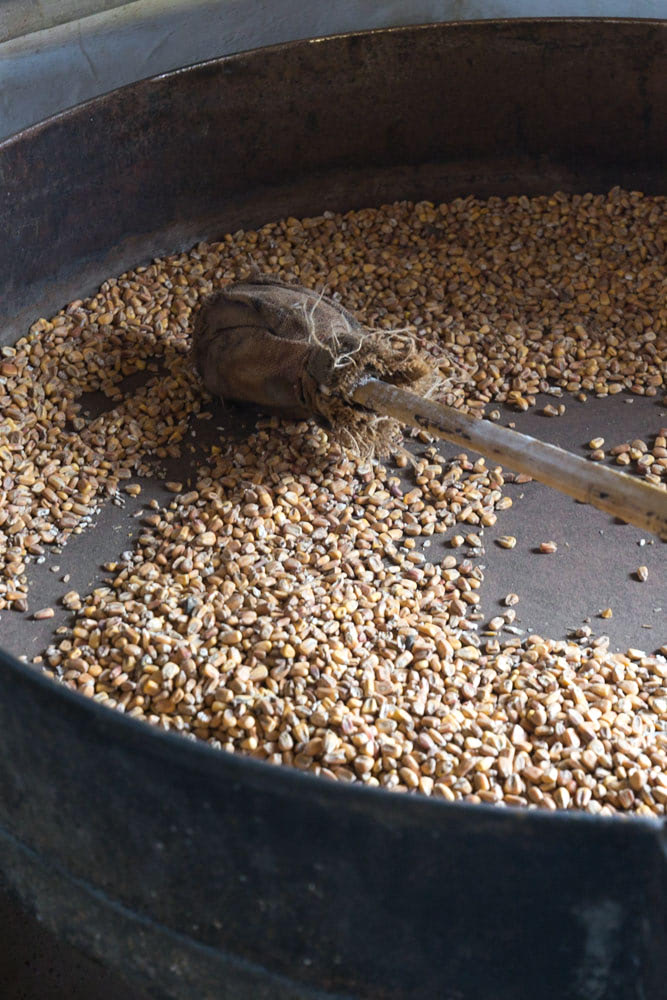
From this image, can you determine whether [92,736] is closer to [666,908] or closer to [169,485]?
[666,908]

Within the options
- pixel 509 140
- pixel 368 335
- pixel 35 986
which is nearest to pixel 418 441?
pixel 368 335

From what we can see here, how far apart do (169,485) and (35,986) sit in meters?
0.94

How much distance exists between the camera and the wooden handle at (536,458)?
145 cm

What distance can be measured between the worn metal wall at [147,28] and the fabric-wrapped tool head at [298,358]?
1033 millimetres

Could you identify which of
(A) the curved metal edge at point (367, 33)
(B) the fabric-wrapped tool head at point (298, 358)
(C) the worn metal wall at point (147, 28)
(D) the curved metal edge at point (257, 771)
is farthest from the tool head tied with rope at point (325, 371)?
(C) the worn metal wall at point (147, 28)

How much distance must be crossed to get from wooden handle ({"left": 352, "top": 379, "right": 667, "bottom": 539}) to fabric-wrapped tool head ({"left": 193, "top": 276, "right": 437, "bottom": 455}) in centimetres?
6

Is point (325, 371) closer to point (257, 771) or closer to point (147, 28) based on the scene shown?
point (257, 771)

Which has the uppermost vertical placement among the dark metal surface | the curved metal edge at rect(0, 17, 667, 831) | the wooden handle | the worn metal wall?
the worn metal wall

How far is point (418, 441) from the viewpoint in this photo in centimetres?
221

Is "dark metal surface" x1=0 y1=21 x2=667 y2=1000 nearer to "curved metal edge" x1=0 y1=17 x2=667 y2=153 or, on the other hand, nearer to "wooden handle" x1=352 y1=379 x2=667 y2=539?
"wooden handle" x1=352 y1=379 x2=667 y2=539

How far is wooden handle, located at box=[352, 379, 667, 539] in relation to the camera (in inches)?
57.1

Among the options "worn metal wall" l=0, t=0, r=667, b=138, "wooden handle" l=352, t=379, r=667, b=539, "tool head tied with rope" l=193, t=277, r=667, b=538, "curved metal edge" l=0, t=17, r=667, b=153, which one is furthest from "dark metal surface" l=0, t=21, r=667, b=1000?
"worn metal wall" l=0, t=0, r=667, b=138

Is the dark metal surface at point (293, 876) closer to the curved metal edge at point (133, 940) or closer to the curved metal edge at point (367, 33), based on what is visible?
the curved metal edge at point (133, 940)

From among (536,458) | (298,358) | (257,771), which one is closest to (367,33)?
(298,358)
